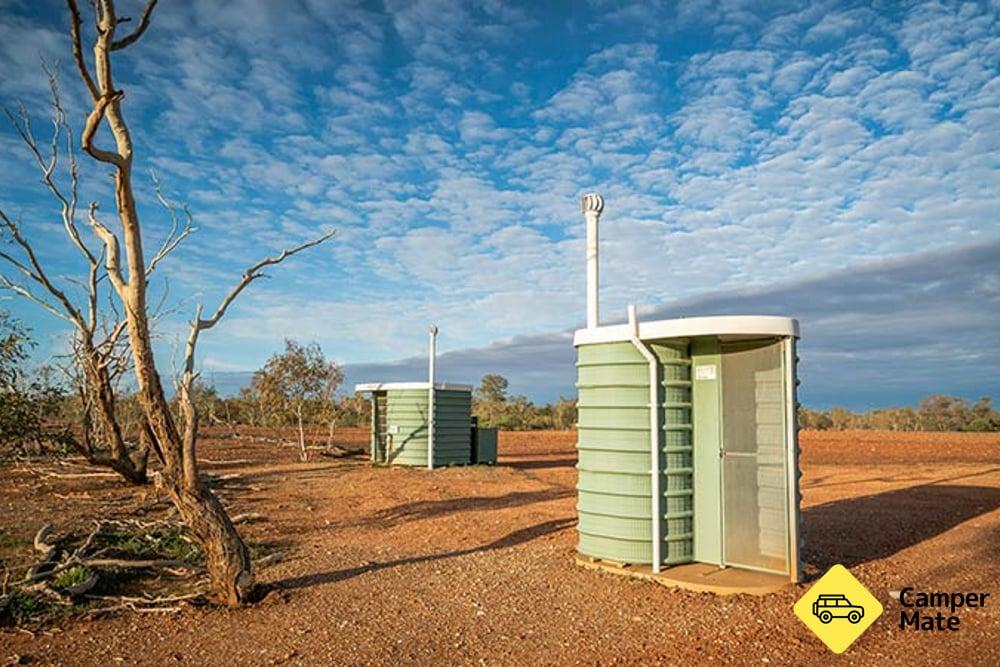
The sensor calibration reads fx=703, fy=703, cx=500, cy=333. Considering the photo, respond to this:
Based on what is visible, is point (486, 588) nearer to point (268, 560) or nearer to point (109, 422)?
point (268, 560)

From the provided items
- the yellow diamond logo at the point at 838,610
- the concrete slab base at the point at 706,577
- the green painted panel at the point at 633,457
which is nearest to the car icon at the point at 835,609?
the yellow diamond logo at the point at 838,610

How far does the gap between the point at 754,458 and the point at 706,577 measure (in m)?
1.32

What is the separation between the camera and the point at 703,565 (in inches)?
296

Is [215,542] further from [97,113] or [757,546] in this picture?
[757,546]

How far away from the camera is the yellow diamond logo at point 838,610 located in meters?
5.30

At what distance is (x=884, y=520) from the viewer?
10.4 metres

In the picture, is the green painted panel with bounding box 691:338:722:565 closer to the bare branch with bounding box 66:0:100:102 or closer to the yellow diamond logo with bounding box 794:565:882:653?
the yellow diamond logo with bounding box 794:565:882:653

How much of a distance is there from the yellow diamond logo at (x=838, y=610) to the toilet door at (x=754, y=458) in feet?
4.56

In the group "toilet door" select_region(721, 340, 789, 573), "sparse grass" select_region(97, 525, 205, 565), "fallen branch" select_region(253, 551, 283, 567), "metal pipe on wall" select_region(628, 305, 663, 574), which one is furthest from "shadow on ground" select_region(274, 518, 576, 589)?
"toilet door" select_region(721, 340, 789, 573)

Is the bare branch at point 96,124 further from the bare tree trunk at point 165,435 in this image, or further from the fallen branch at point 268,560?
the fallen branch at point 268,560

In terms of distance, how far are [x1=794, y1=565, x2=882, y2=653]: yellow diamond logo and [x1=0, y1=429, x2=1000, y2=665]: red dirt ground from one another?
125mm

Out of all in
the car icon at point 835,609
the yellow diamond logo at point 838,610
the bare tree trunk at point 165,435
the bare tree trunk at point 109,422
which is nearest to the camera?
the yellow diamond logo at point 838,610

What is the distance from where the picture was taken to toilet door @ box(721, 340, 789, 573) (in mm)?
7219

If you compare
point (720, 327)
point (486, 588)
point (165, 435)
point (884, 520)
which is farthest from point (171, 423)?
point (884, 520)
